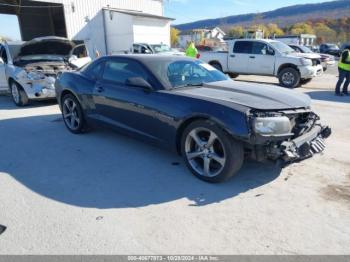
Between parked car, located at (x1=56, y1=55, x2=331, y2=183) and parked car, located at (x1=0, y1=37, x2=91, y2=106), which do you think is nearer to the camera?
parked car, located at (x1=56, y1=55, x2=331, y2=183)

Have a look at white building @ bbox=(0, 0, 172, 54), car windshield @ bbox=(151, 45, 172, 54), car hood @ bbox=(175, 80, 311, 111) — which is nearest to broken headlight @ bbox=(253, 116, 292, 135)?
car hood @ bbox=(175, 80, 311, 111)

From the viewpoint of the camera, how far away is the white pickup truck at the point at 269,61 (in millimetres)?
11837

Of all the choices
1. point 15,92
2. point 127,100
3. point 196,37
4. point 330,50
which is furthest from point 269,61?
point 196,37

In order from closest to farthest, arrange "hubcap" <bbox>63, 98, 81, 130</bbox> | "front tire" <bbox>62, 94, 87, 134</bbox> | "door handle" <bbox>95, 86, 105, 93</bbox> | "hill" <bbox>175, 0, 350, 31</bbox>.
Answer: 1. "door handle" <bbox>95, 86, 105, 93</bbox>
2. "front tire" <bbox>62, 94, 87, 134</bbox>
3. "hubcap" <bbox>63, 98, 81, 130</bbox>
4. "hill" <bbox>175, 0, 350, 31</bbox>

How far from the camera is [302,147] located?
11.7ft

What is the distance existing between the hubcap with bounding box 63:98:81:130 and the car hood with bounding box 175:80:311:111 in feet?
8.48

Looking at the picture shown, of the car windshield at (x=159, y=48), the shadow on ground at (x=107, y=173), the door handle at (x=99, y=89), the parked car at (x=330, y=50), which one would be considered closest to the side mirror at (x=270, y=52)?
the car windshield at (x=159, y=48)

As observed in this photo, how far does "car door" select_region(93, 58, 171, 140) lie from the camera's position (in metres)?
4.26

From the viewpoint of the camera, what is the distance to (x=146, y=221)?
3102 mm

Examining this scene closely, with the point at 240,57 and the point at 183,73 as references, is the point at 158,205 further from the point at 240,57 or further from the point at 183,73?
the point at 240,57

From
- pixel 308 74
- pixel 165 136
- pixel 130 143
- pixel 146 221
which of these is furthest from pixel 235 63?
pixel 146 221

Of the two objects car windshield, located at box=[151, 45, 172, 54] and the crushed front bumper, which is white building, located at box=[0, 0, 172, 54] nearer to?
car windshield, located at box=[151, 45, 172, 54]

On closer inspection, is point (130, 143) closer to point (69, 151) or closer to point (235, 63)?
point (69, 151)

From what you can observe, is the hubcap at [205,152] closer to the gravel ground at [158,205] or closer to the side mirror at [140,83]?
the gravel ground at [158,205]
